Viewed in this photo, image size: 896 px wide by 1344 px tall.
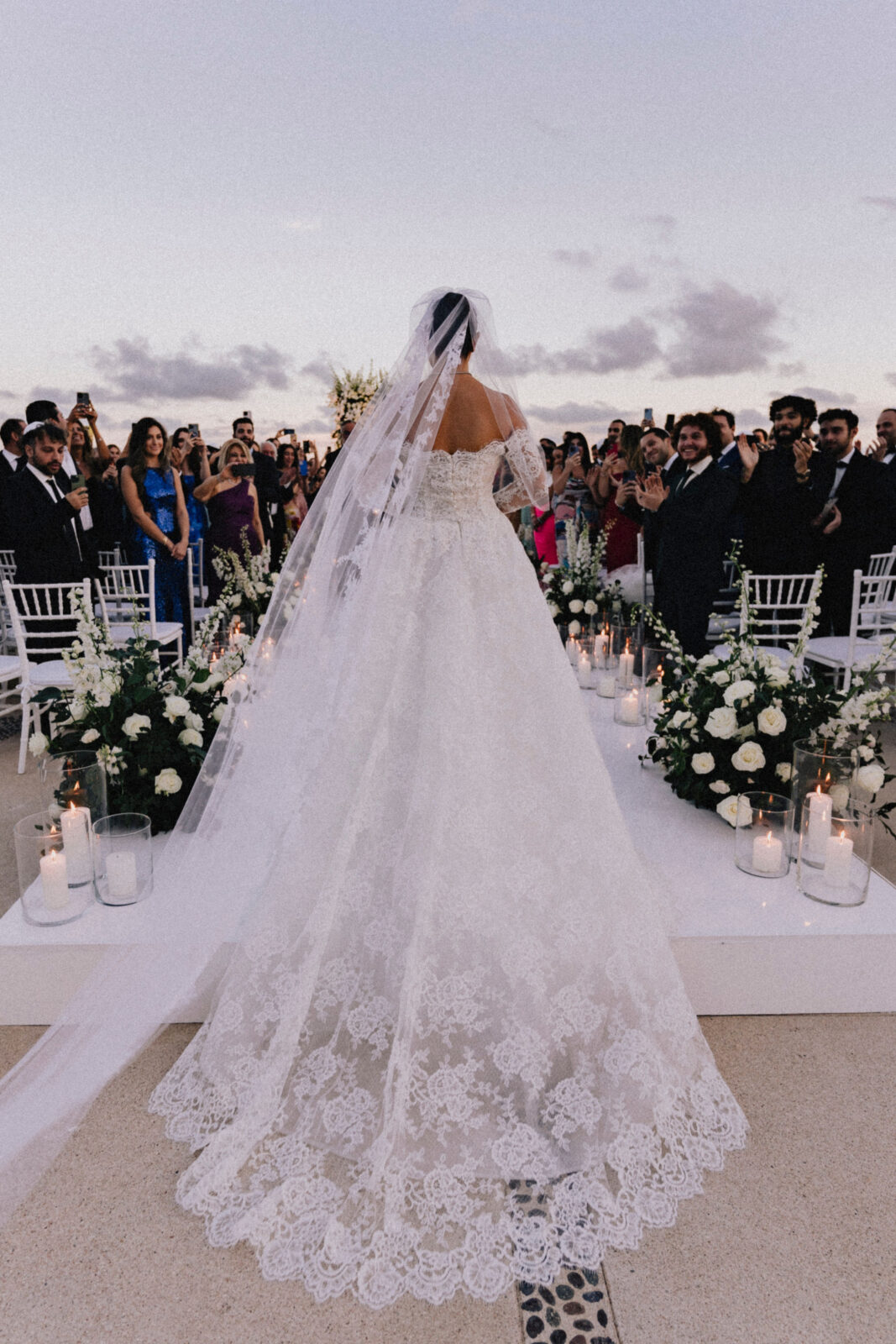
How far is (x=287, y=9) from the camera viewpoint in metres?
5.02

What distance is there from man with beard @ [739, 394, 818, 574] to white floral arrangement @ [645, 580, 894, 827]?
9.83 feet

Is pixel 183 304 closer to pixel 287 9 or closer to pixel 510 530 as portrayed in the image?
pixel 287 9

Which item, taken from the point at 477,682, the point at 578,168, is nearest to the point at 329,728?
the point at 477,682

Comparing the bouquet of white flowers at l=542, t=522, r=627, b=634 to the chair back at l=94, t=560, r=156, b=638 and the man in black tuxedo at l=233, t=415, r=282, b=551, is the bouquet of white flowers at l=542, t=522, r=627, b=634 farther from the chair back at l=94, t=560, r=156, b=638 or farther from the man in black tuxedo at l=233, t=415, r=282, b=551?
the man in black tuxedo at l=233, t=415, r=282, b=551

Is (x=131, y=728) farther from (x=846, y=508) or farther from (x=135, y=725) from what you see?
(x=846, y=508)

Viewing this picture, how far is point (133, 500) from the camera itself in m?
6.20

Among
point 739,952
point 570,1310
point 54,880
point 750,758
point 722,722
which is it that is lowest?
point 570,1310

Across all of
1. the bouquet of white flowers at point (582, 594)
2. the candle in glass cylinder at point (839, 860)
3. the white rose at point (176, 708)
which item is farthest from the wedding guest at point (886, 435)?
the white rose at point (176, 708)

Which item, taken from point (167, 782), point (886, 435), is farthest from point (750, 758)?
point (886, 435)

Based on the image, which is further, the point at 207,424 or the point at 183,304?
the point at 207,424

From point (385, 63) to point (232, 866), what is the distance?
6.15 meters

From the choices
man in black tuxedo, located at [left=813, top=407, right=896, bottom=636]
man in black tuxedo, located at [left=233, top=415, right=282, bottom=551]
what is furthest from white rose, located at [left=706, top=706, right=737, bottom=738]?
man in black tuxedo, located at [left=233, top=415, right=282, bottom=551]

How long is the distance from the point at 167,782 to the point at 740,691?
2.13 meters

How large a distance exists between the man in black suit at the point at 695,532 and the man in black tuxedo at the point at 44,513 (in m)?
4.10
